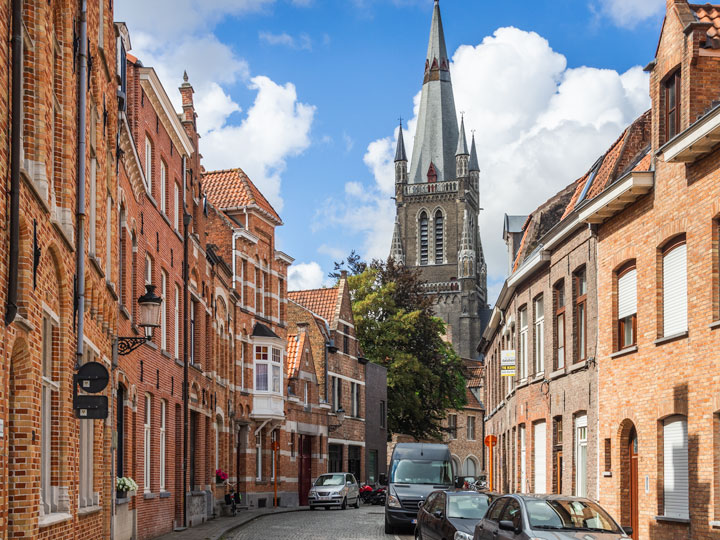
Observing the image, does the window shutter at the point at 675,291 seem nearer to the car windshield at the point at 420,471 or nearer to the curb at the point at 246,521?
the curb at the point at 246,521

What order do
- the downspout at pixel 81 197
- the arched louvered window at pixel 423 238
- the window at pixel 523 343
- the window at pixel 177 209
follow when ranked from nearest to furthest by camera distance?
the downspout at pixel 81 197 < the window at pixel 177 209 < the window at pixel 523 343 < the arched louvered window at pixel 423 238

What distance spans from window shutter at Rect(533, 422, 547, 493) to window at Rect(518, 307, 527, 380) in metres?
2.64

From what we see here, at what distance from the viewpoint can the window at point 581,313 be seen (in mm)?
22688

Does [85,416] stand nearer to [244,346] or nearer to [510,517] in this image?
[510,517]

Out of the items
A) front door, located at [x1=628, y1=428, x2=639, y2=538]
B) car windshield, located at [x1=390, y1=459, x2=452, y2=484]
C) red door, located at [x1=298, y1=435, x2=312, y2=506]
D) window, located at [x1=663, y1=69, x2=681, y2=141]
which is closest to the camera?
window, located at [x1=663, y1=69, x2=681, y2=141]

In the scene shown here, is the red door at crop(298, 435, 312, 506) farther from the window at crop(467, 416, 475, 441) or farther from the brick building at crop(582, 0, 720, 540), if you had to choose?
the window at crop(467, 416, 475, 441)

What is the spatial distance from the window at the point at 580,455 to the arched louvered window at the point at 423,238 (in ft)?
338

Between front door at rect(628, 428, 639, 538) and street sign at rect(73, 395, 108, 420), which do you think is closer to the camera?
street sign at rect(73, 395, 108, 420)

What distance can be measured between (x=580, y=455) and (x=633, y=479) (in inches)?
123

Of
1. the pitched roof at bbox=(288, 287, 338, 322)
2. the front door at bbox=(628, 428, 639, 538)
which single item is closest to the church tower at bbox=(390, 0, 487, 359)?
the pitched roof at bbox=(288, 287, 338, 322)

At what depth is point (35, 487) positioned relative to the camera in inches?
418

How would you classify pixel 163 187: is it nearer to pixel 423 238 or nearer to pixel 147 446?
pixel 147 446

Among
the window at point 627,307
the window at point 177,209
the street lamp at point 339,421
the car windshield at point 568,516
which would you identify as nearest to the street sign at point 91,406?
the car windshield at point 568,516

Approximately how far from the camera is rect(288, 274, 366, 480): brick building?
5078 centimetres
